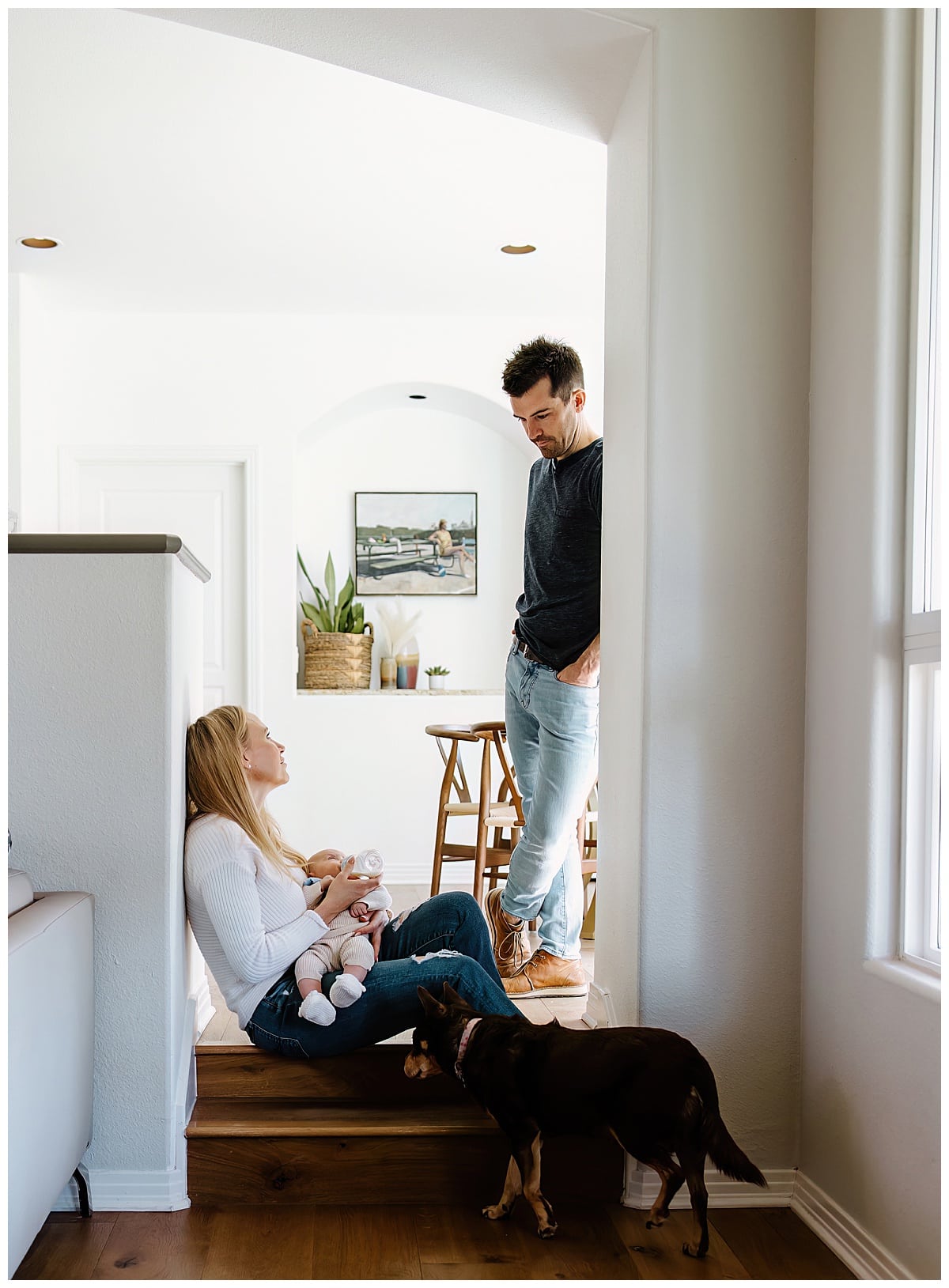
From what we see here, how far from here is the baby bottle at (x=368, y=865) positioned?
2383 millimetres

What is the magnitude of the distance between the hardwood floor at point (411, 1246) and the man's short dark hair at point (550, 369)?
1.72 metres

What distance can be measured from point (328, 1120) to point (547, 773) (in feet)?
3.09

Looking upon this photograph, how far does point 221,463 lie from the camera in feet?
16.9

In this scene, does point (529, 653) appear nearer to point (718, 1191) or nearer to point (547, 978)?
point (547, 978)

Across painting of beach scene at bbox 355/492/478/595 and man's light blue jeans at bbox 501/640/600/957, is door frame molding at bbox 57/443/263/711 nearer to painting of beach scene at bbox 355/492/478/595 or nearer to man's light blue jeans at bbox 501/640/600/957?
painting of beach scene at bbox 355/492/478/595

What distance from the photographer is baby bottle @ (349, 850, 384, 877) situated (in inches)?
93.8

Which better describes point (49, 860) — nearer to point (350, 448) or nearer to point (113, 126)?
point (113, 126)

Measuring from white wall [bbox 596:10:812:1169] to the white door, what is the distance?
3347mm

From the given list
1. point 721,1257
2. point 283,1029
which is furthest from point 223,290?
point 721,1257

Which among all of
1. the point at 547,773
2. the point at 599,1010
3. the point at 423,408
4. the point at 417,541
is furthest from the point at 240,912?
the point at 423,408

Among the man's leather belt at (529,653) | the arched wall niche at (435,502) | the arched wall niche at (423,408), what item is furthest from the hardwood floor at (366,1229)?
the arched wall niche at (435,502)

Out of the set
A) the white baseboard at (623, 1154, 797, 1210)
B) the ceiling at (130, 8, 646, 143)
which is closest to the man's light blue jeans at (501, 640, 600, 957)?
the white baseboard at (623, 1154, 797, 1210)

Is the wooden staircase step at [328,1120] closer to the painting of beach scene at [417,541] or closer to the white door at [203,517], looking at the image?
the white door at [203,517]

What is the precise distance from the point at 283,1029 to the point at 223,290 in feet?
11.7
